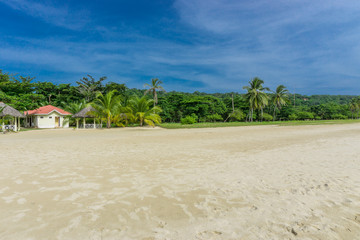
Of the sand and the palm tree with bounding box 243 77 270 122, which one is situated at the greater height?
the palm tree with bounding box 243 77 270 122

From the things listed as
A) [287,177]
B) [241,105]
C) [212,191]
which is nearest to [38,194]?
[212,191]

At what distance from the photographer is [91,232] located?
2258 millimetres

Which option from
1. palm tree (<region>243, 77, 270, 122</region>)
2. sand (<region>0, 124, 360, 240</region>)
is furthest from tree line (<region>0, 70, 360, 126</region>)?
sand (<region>0, 124, 360, 240</region>)

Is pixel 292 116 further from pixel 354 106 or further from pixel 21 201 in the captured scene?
pixel 21 201

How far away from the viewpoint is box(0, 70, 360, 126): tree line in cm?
2439

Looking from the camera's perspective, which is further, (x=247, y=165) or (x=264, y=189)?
(x=247, y=165)

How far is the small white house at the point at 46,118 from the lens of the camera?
27.6m

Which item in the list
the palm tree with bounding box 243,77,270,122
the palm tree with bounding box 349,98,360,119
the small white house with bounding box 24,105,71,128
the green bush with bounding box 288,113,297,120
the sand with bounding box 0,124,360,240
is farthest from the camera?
the palm tree with bounding box 349,98,360,119

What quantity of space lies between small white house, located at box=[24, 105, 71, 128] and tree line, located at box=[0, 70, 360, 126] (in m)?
1.42

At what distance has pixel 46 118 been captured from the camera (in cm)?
2784

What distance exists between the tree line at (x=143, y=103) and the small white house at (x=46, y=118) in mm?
1420

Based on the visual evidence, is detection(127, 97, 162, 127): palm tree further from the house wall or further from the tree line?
the house wall

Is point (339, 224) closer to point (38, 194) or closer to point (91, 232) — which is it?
point (91, 232)

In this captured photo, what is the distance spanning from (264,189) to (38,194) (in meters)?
3.86
